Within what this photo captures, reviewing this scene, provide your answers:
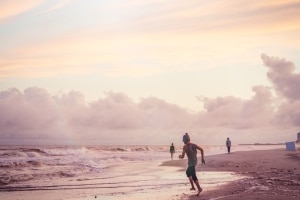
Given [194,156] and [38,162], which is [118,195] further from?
[38,162]

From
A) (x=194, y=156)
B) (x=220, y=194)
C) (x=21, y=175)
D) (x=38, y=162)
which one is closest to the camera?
(x=220, y=194)

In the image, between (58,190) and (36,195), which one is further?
(58,190)

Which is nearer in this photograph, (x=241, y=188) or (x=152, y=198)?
(x=152, y=198)

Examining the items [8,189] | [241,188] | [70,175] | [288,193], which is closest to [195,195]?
[241,188]

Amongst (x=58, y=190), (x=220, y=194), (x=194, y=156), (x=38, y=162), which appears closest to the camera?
(x=220, y=194)

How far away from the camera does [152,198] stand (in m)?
13.5

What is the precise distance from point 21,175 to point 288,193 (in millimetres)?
18667

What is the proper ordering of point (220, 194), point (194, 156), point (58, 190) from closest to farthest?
point (220, 194) → point (194, 156) → point (58, 190)

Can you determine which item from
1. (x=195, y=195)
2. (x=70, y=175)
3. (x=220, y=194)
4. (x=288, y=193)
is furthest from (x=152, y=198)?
(x=70, y=175)

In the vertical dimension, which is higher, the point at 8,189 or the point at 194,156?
the point at 194,156

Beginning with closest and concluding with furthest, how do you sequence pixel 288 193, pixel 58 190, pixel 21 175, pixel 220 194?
pixel 288 193
pixel 220 194
pixel 58 190
pixel 21 175

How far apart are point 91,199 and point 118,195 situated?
1.20 meters

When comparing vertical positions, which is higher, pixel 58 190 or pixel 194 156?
pixel 194 156

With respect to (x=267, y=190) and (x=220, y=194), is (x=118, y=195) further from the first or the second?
(x=267, y=190)
